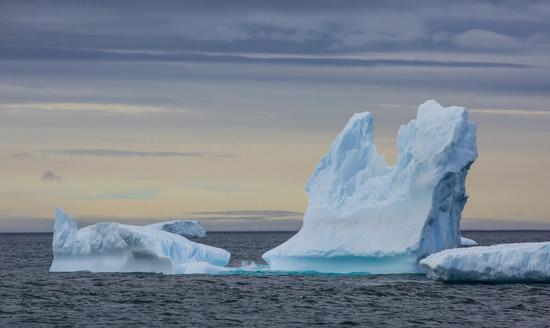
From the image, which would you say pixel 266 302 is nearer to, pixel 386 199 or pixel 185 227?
pixel 386 199

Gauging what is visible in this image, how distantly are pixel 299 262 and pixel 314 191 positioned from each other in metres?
3.37

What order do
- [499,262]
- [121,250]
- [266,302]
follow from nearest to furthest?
[266,302] < [499,262] < [121,250]

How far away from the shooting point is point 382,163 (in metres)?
46.8

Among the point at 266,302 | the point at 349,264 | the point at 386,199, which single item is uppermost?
the point at 386,199

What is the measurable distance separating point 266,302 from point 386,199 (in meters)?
11.2

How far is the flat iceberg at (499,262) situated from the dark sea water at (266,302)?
55 cm

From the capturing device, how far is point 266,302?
35.5 m

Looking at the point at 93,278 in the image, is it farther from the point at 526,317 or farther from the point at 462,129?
the point at 526,317

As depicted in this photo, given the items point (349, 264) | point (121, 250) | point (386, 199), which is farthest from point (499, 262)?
point (121, 250)

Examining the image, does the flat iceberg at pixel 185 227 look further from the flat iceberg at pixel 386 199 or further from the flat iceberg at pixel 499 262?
the flat iceberg at pixel 499 262

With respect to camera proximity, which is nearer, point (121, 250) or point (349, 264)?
point (121, 250)

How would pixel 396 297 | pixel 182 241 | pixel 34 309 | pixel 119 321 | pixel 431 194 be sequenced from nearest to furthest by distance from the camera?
pixel 119 321 < pixel 34 309 < pixel 396 297 < pixel 431 194 < pixel 182 241

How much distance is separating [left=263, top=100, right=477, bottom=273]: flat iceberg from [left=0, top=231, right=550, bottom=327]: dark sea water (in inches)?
44.1

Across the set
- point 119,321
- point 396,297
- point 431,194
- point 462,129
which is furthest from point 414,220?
point 119,321
